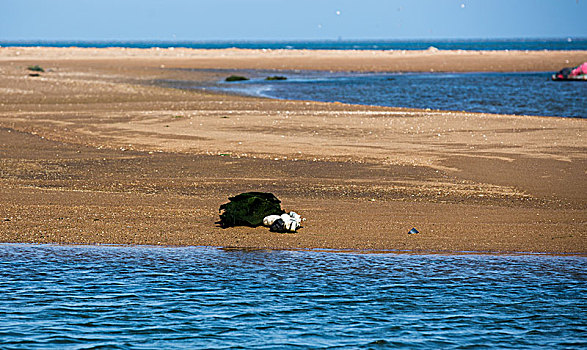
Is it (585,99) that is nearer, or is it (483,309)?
(483,309)

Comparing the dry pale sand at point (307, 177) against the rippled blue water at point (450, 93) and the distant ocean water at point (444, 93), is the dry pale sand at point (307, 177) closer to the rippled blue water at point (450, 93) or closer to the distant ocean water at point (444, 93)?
the distant ocean water at point (444, 93)

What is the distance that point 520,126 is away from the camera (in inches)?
864

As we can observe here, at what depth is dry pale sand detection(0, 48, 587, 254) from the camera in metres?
10.0

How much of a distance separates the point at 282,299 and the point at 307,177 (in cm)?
637

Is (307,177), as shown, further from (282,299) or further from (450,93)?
(450,93)

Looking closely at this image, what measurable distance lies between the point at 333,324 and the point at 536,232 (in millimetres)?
4332

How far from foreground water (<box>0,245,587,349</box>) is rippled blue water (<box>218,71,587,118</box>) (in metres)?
21.0

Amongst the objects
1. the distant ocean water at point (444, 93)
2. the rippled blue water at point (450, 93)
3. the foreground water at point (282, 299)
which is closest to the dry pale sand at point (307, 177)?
the foreground water at point (282, 299)

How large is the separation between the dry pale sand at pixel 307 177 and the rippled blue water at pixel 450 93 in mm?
7195

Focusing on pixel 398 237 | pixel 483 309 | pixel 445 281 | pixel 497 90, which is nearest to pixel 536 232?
Result: pixel 398 237

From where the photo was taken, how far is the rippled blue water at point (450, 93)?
31312 millimetres

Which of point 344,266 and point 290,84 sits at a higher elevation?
point 290,84

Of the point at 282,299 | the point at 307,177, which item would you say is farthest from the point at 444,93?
the point at 282,299

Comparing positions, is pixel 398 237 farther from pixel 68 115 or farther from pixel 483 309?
pixel 68 115
